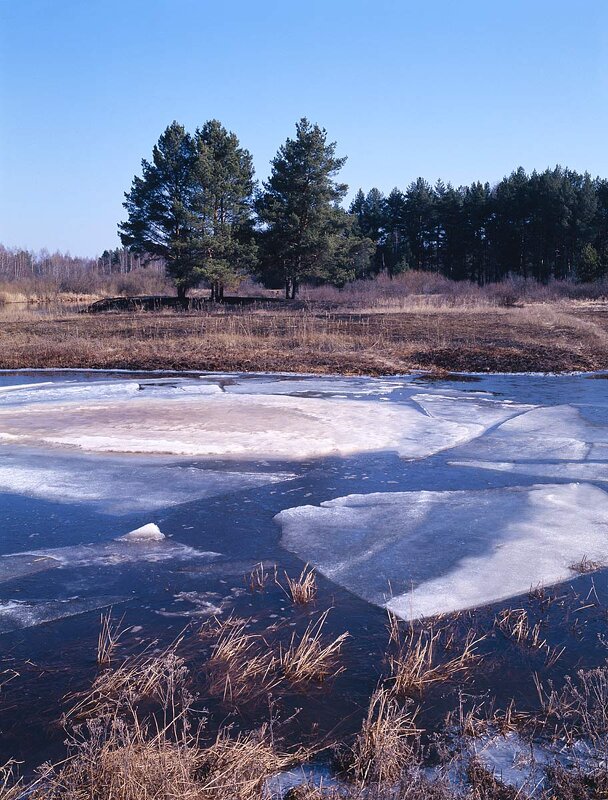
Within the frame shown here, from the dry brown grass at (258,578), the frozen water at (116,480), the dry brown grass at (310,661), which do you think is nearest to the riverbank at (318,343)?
the frozen water at (116,480)

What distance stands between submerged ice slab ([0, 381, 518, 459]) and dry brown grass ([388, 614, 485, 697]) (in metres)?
4.97

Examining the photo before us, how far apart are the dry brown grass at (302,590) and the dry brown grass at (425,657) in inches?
25.4

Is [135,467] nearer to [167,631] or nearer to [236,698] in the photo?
[167,631]

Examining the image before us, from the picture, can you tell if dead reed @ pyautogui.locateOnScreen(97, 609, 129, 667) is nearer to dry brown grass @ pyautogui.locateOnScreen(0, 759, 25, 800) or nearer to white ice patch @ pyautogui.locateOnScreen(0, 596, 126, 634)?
white ice patch @ pyautogui.locateOnScreen(0, 596, 126, 634)

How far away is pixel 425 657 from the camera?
14.6ft

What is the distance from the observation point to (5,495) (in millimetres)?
7891

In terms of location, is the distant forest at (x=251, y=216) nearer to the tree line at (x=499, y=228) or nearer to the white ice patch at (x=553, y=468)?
the tree line at (x=499, y=228)

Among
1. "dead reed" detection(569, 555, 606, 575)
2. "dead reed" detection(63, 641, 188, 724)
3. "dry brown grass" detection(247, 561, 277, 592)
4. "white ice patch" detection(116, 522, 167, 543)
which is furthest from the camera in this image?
"white ice patch" detection(116, 522, 167, 543)

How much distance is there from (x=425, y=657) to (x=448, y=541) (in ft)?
7.15

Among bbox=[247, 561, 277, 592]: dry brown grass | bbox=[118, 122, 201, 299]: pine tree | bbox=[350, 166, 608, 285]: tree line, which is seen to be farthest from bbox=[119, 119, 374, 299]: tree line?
bbox=[247, 561, 277, 592]: dry brown grass

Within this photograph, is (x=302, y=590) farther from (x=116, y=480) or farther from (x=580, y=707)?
(x=116, y=480)

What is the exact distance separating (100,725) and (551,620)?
3.07 meters

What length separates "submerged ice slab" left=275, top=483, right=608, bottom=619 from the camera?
5543 millimetres

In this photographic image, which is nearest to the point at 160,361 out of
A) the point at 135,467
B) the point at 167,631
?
the point at 135,467
